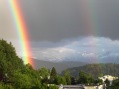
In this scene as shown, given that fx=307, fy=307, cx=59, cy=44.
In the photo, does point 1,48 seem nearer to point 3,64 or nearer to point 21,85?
point 3,64

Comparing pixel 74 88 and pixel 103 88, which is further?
pixel 103 88

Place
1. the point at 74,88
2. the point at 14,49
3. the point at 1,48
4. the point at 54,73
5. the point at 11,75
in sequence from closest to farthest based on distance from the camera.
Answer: the point at 11,75
the point at 1,48
the point at 14,49
the point at 74,88
the point at 54,73

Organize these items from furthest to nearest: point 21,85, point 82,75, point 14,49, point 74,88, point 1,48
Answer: point 82,75 → point 74,88 → point 14,49 → point 1,48 → point 21,85

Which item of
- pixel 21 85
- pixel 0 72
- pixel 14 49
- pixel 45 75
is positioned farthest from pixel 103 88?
pixel 21 85

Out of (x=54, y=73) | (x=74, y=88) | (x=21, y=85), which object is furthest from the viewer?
(x=54, y=73)

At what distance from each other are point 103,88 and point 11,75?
42636mm

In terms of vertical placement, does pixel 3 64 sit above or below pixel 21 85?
above

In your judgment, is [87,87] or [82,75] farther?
[82,75]

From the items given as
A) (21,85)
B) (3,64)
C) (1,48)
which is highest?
(1,48)

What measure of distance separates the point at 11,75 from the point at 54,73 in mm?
57277

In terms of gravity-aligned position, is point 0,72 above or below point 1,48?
below

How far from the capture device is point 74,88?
9394 centimetres

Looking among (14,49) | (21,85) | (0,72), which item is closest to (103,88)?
(14,49)

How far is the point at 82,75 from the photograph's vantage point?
113m
